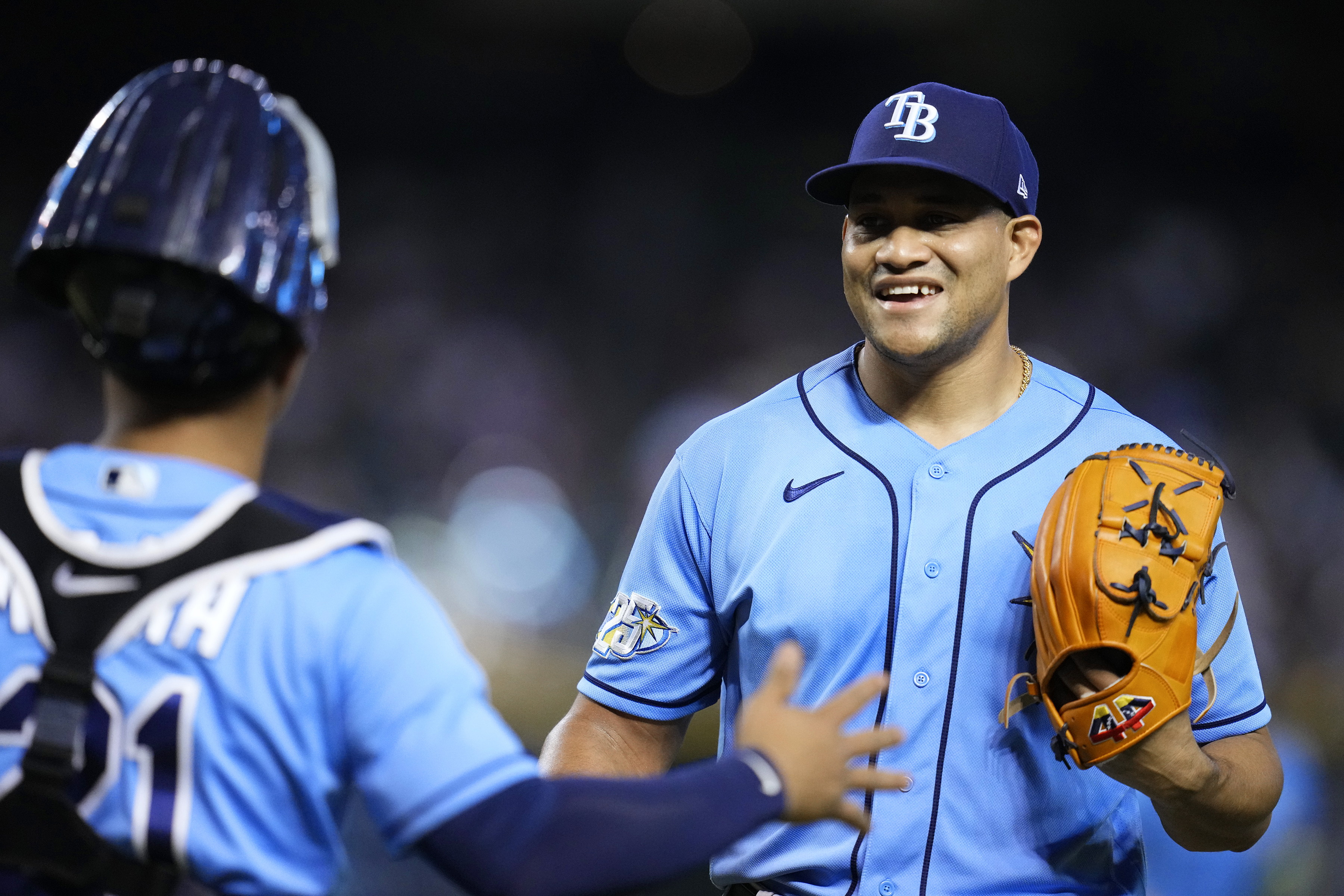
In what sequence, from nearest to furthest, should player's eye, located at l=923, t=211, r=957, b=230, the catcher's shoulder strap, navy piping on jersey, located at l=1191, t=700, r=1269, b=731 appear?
the catcher's shoulder strap
navy piping on jersey, located at l=1191, t=700, r=1269, b=731
player's eye, located at l=923, t=211, r=957, b=230

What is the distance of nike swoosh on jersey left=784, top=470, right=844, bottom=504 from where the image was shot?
2004mm

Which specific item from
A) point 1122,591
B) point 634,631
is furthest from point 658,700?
point 1122,591

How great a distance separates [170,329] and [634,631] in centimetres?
114

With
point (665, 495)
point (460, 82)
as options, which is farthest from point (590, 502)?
point (665, 495)

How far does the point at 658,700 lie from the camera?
2045 mm

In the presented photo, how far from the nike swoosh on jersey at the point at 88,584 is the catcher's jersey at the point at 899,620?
1.09 metres

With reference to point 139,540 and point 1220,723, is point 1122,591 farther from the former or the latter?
point 139,540

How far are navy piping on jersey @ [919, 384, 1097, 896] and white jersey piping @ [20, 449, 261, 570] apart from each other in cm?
117

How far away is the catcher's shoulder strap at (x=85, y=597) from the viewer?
1021 mm

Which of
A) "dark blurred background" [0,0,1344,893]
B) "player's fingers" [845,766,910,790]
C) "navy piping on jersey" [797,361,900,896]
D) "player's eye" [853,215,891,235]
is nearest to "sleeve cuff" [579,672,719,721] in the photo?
"navy piping on jersey" [797,361,900,896]

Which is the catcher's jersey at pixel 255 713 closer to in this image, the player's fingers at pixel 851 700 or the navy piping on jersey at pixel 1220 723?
the player's fingers at pixel 851 700

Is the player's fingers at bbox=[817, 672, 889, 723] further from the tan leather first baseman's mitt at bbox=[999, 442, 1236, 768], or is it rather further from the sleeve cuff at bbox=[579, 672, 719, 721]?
the sleeve cuff at bbox=[579, 672, 719, 721]

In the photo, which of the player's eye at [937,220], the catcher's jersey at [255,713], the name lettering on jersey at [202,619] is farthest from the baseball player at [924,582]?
the name lettering on jersey at [202,619]

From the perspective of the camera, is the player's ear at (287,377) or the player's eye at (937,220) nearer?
the player's ear at (287,377)
